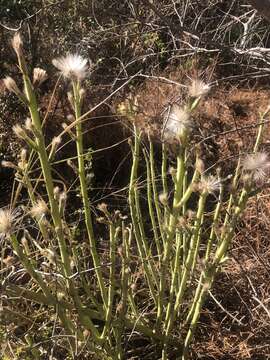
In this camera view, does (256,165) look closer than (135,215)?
Yes

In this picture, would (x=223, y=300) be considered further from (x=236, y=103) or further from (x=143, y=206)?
(x=236, y=103)

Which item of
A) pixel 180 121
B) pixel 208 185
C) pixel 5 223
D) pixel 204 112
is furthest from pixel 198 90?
pixel 204 112

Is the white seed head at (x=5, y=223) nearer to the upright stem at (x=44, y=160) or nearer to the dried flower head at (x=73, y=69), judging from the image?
the upright stem at (x=44, y=160)

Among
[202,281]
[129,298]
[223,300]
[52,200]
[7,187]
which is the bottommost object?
[7,187]

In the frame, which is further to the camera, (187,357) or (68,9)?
(68,9)

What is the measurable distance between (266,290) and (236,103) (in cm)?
206

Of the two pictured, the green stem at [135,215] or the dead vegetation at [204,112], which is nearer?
the green stem at [135,215]

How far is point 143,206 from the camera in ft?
10.2

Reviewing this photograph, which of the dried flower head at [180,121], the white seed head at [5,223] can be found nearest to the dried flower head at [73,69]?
the dried flower head at [180,121]

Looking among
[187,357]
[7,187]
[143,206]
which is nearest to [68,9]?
[7,187]

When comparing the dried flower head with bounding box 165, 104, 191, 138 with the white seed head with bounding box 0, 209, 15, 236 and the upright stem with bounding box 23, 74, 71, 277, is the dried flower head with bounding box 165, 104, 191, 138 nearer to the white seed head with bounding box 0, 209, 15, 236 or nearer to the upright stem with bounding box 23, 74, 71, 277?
the upright stem with bounding box 23, 74, 71, 277

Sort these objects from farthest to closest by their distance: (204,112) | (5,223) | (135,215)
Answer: (204,112) → (135,215) → (5,223)

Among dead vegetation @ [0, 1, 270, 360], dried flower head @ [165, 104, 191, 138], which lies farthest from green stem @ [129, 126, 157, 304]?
dried flower head @ [165, 104, 191, 138]

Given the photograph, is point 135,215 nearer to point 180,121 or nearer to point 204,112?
point 180,121
